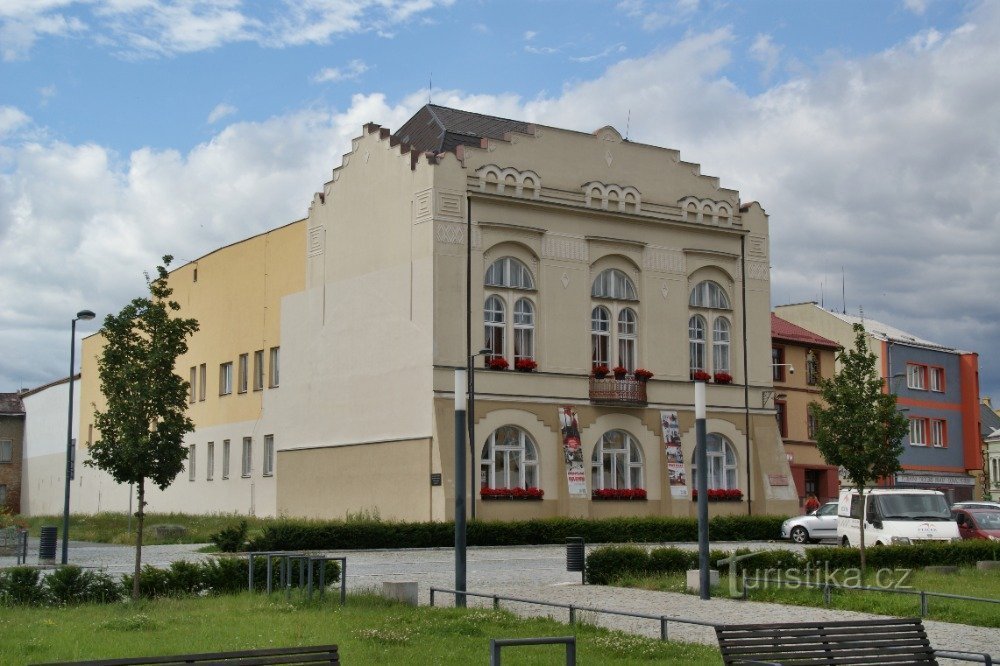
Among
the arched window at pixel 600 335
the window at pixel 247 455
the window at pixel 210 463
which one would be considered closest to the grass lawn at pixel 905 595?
the arched window at pixel 600 335

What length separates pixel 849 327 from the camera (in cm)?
6931

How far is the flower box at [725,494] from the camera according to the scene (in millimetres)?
46156

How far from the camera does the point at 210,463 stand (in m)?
A: 55.9

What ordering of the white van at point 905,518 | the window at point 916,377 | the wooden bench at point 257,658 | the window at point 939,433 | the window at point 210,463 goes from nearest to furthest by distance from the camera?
1. the wooden bench at point 257,658
2. the white van at point 905,518
3. the window at point 210,463
4. the window at point 916,377
5. the window at point 939,433

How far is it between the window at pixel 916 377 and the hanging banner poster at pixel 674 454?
89.5 ft

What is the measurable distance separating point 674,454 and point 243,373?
19.0 metres

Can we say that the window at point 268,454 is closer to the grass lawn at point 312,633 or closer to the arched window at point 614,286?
the arched window at point 614,286

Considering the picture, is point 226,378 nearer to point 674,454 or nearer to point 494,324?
point 494,324

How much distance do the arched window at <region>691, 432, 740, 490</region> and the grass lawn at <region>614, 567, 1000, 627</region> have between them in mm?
20404

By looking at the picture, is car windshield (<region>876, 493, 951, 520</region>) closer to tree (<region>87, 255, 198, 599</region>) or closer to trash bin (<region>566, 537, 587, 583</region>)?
trash bin (<region>566, 537, 587, 583</region>)

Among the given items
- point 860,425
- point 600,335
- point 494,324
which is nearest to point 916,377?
point 600,335

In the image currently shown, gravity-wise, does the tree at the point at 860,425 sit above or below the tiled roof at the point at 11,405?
below

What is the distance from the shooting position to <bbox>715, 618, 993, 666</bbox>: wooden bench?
10.4 m

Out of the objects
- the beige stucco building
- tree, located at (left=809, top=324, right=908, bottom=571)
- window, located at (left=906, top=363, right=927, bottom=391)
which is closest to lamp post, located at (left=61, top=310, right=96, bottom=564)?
the beige stucco building
